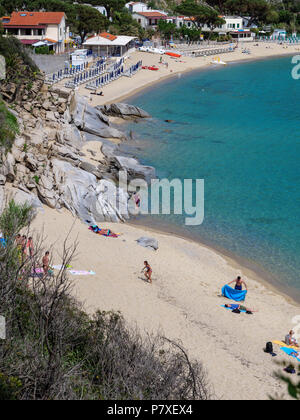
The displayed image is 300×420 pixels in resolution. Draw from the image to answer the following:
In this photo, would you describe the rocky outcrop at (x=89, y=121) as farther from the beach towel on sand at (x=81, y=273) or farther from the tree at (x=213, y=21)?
the tree at (x=213, y=21)

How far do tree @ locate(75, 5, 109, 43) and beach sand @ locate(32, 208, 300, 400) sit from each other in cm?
5429

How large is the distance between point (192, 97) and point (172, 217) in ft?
108

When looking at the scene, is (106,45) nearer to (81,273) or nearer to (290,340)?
(81,273)

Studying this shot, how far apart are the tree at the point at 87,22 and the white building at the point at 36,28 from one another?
8.81 meters

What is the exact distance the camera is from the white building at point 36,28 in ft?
198

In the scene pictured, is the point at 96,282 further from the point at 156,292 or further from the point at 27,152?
the point at 27,152

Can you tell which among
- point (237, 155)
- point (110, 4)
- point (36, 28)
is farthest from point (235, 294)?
point (110, 4)

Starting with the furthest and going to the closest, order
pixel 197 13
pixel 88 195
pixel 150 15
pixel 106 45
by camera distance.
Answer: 1. pixel 197 13
2. pixel 150 15
3. pixel 106 45
4. pixel 88 195

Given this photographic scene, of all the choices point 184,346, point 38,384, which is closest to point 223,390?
point 184,346

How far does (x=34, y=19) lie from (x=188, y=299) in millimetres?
52708

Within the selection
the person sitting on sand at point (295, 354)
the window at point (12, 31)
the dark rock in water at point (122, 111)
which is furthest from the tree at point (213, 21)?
the person sitting on sand at point (295, 354)

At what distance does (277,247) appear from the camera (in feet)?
72.8

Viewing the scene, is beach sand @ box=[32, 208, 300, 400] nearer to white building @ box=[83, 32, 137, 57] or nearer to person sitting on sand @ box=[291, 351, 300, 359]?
person sitting on sand @ box=[291, 351, 300, 359]

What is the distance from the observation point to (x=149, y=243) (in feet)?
68.5
